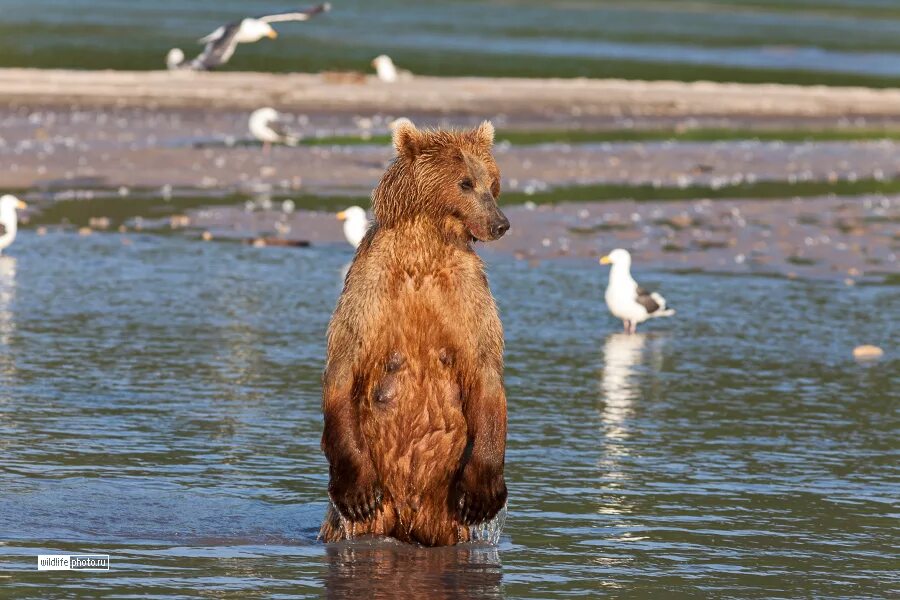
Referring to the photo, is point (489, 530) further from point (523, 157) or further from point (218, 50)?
point (523, 157)

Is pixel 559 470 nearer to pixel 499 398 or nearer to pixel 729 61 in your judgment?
pixel 499 398

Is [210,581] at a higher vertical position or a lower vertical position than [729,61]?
lower

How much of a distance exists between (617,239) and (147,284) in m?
6.28

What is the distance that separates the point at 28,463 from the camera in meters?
9.32

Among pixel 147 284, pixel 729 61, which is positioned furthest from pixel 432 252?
pixel 729 61

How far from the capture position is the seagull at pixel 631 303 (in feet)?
47.6

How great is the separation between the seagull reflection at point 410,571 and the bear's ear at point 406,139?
1767 mm

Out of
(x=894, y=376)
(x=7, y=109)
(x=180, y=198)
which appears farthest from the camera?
(x=7, y=109)

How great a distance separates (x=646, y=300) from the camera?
1455cm

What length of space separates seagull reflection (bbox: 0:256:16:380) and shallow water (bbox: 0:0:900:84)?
Answer: 26349mm

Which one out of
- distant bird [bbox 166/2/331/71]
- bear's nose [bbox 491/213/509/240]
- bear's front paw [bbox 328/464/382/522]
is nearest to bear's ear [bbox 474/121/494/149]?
bear's nose [bbox 491/213/509/240]

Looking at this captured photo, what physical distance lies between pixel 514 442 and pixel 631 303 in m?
4.42

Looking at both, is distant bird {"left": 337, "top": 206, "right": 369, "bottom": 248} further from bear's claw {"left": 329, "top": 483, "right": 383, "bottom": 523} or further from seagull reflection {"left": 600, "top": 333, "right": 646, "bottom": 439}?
bear's claw {"left": 329, "top": 483, "right": 383, "bottom": 523}

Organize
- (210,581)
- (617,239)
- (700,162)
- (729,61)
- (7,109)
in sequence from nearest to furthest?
1. (210,581)
2. (617,239)
3. (700,162)
4. (7,109)
5. (729,61)
